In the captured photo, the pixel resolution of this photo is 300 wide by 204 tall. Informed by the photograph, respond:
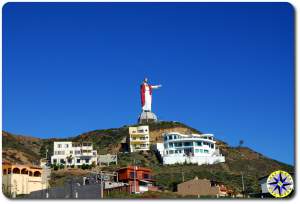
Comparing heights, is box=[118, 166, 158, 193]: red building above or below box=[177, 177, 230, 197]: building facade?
above

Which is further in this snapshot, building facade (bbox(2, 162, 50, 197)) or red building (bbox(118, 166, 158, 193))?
red building (bbox(118, 166, 158, 193))

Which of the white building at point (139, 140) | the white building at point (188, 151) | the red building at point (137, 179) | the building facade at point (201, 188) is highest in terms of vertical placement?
the white building at point (139, 140)

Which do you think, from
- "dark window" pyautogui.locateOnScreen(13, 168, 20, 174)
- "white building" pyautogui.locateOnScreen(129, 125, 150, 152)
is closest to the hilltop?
"white building" pyautogui.locateOnScreen(129, 125, 150, 152)

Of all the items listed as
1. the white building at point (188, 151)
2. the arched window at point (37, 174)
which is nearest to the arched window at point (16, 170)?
the arched window at point (37, 174)

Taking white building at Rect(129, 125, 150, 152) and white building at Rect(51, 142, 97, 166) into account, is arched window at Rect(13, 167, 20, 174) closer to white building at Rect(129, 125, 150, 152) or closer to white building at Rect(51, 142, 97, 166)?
white building at Rect(51, 142, 97, 166)

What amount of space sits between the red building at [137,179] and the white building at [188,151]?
25.5 feet

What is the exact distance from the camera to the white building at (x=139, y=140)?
42.0m

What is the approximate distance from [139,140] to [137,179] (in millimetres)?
14824

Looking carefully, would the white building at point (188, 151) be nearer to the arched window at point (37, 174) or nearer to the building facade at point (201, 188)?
the building facade at point (201, 188)

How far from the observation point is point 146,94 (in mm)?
46906

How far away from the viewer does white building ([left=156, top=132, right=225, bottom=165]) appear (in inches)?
1497

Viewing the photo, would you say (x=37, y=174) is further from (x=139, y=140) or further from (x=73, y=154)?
(x=139, y=140)

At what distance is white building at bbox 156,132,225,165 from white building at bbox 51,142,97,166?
4.91 m

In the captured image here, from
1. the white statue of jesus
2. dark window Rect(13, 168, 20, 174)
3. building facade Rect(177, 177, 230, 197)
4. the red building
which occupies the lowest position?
building facade Rect(177, 177, 230, 197)
